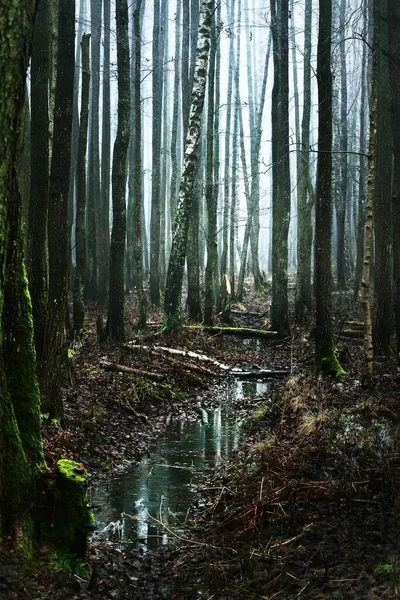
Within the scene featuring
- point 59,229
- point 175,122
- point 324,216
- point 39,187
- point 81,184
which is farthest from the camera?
point 175,122

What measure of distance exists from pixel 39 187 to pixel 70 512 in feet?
15.2

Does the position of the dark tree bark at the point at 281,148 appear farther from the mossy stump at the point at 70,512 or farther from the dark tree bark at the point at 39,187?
the mossy stump at the point at 70,512

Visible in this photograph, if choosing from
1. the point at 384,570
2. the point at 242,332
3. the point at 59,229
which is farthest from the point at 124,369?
the point at 384,570

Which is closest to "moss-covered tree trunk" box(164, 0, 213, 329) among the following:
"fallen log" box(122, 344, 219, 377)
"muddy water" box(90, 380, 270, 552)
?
"fallen log" box(122, 344, 219, 377)

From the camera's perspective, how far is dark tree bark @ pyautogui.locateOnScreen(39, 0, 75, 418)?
747 cm

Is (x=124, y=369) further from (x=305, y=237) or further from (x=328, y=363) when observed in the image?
(x=305, y=237)

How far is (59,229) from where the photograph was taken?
7.62 meters

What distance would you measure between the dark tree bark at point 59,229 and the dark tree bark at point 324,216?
16.8 feet

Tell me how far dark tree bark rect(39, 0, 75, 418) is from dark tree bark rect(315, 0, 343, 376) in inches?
201

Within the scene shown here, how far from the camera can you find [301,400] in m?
8.70

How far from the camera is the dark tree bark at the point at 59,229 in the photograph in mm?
7473

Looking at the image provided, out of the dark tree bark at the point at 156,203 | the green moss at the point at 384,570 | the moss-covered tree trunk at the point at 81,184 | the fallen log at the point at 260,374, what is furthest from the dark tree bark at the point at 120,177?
the green moss at the point at 384,570

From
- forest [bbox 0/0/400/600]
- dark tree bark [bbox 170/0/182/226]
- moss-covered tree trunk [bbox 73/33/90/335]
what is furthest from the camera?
dark tree bark [bbox 170/0/182/226]

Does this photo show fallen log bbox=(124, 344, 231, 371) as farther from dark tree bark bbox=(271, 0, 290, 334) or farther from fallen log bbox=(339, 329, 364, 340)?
dark tree bark bbox=(271, 0, 290, 334)
